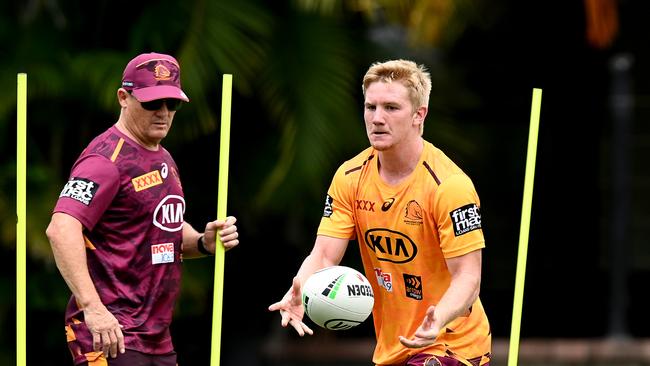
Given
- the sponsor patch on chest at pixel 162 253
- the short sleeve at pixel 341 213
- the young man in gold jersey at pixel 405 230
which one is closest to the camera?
the young man in gold jersey at pixel 405 230

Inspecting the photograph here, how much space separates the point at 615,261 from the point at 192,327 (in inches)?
151

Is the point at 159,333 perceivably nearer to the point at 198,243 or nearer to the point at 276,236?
the point at 198,243

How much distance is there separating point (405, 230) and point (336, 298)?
0.56 metres

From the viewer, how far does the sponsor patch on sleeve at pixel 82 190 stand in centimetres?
764

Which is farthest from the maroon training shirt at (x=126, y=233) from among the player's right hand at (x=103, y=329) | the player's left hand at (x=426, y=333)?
the player's left hand at (x=426, y=333)

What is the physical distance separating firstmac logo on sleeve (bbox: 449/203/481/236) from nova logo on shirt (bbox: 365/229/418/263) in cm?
31

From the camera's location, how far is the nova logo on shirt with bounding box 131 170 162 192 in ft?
25.7

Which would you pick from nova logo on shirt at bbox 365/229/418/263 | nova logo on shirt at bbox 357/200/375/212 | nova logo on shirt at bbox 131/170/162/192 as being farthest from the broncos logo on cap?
nova logo on shirt at bbox 365/229/418/263

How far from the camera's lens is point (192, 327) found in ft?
44.6

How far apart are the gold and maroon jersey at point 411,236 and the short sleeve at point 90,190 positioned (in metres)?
1.22

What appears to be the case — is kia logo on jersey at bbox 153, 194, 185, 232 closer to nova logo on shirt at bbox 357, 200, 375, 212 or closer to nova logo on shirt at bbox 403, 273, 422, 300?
nova logo on shirt at bbox 357, 200, 375, 212

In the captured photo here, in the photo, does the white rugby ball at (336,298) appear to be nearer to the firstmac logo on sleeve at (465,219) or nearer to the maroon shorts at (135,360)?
the firstmac logo on sleeve at (465,219)

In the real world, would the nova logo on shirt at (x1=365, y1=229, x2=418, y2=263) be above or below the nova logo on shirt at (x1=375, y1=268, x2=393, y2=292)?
above

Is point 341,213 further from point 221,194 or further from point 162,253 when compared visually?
point 162,253
